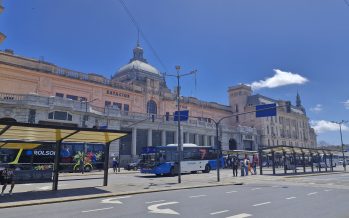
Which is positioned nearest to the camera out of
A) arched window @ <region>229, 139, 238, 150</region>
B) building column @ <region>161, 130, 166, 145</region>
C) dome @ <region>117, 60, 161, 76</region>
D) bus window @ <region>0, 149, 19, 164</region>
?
bus window @ <region>0, 149, 19, 164</region>

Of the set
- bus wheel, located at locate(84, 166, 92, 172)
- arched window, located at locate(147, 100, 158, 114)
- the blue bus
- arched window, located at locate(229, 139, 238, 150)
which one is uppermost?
arched window, located at locate(147, 100, 158, 114)

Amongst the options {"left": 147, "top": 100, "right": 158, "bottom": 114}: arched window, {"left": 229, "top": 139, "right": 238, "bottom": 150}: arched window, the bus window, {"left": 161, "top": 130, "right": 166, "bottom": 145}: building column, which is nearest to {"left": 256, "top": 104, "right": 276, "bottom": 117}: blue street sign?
the bus window

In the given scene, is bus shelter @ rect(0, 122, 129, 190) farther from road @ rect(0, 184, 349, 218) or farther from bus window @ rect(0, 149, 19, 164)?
bus window @ rect(0, 149, 19, 164)

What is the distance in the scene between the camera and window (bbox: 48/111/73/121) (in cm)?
3957

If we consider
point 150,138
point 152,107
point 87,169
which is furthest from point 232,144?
point 87,169

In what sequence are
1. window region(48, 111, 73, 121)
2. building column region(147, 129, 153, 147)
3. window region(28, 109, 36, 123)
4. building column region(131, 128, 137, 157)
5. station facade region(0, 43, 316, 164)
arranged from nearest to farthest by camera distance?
1. window region(28, 109, 36, 123)
2. station facade region(0, 43, 316, 164)
3. window region(48, 111, 73, 121)
4. building column region(131, 128, 137, 157)
5. building column region(147, 129, 153, 147)

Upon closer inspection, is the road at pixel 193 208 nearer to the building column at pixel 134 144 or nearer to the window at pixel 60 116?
the window at pixel 60 116

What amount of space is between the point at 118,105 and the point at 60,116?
15803mm

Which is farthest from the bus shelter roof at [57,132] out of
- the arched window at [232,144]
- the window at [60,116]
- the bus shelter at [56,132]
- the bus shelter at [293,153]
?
the arched window at [232,144]

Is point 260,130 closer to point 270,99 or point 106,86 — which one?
point 270,99

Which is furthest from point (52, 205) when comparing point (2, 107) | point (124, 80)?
point (124, 80)

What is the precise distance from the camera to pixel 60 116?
132 ft

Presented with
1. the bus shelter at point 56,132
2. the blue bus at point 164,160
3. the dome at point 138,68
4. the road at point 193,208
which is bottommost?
the road at point 193,208

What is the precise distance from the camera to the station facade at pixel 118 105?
3923cm
